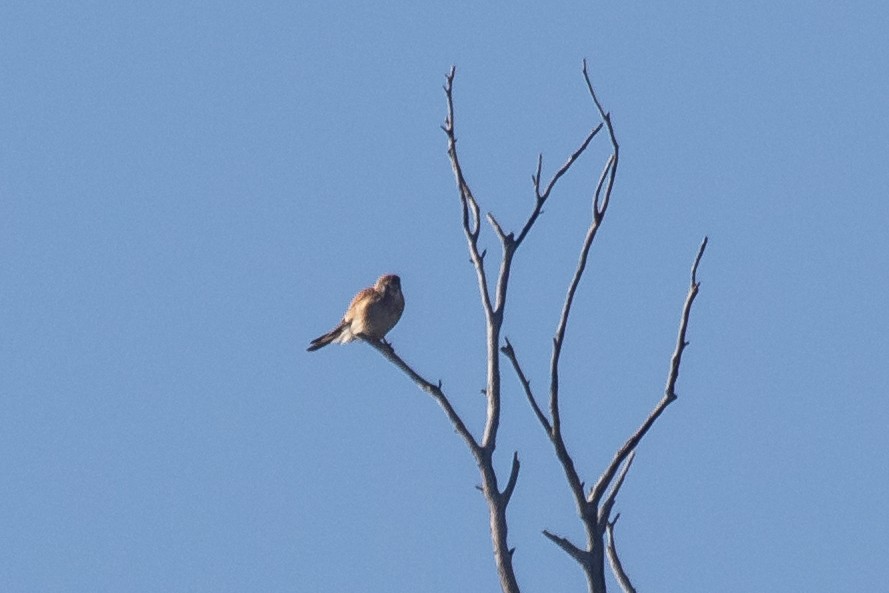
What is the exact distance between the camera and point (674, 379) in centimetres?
654

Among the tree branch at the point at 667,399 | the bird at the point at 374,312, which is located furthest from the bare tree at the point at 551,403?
the bird at the point at 374,312

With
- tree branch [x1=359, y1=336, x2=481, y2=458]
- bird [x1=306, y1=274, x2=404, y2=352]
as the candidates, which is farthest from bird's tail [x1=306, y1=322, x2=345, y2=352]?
tree branch [x1=359, y1=336, x2=481, y2=458]

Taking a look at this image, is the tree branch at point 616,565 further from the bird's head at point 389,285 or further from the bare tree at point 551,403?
the bird's head at point 389,285

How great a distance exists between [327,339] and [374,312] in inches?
24.3

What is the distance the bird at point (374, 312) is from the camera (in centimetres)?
1173

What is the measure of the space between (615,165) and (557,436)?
1.20 metres

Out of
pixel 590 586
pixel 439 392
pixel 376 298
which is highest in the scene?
pixel 376 298

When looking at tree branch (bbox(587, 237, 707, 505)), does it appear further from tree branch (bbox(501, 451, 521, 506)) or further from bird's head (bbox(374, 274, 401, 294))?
bird's head (bbox(374, 274, 401, 294))

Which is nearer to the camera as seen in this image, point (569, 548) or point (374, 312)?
point (569, 548)

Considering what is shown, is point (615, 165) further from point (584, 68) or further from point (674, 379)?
point (674, 379)

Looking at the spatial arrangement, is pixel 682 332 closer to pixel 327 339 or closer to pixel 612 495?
pixel 612 495

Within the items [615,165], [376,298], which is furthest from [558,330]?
[376,298]

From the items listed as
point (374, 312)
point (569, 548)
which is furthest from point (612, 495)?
point (374, 312)

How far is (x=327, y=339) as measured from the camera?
12.2 m
